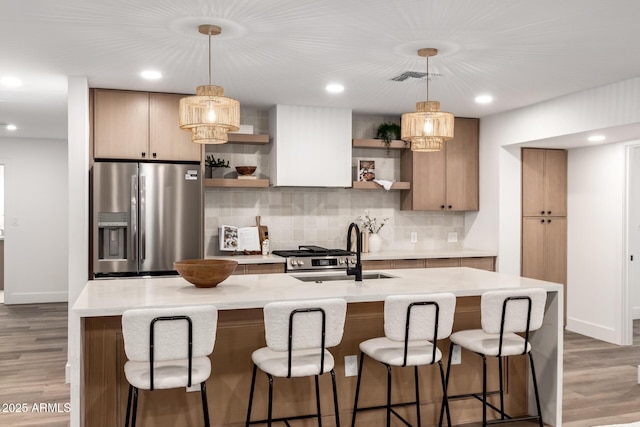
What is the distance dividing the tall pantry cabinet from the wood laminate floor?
83 cm

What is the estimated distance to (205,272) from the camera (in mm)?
3400

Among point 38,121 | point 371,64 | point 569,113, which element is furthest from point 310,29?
point 38,121

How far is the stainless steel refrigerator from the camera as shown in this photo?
16.3 feet

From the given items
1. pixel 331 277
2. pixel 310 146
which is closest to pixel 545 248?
pixel 310 146

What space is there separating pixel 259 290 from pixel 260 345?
32cm

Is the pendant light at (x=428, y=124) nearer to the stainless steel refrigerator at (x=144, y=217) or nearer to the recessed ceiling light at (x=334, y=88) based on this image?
the recessed ceiling light at (x=334, y=88)

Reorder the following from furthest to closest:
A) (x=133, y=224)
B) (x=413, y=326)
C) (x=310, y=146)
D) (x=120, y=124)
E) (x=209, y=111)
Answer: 1. (x=310, y=146)
2. (x=120, y=124)
3. (x=133, y=224)
4. (x=209, y=111)
5. (x=413, y=326)

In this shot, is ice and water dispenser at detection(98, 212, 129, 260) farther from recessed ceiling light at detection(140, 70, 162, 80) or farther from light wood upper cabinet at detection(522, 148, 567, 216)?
light wood upper cabinet at detection(522, 148, 567, 216)

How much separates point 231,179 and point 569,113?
333cm

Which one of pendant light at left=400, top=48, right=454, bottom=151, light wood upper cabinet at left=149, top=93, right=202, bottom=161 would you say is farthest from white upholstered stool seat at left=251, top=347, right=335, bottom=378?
light wood upper cabinet at left=149, top=93, right=202, bottom=161

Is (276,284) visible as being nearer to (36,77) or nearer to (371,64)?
(371,64)

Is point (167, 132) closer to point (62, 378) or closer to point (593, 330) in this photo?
point (62, 378)

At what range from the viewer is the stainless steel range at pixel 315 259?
5.57 meters

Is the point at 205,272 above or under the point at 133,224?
under
